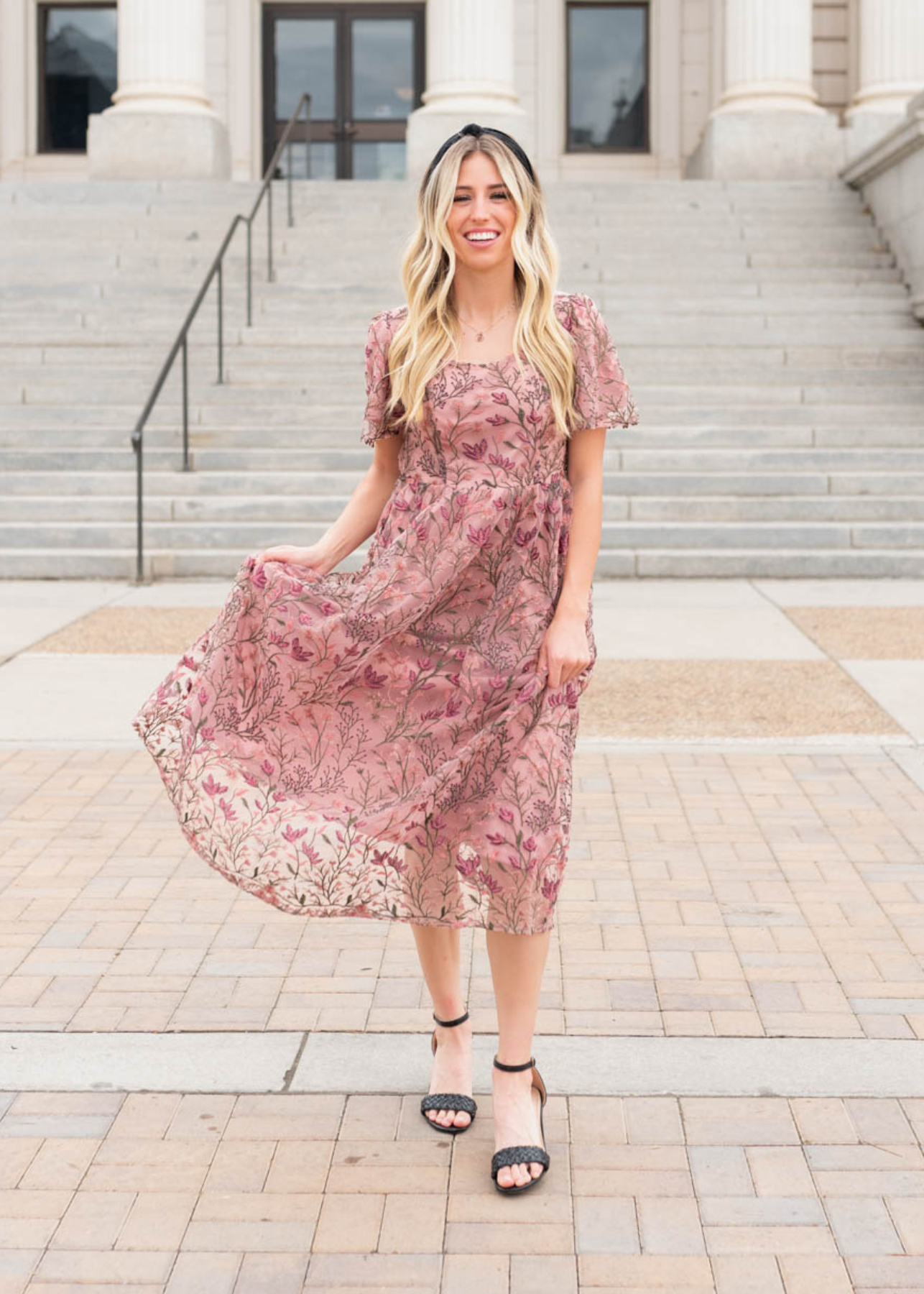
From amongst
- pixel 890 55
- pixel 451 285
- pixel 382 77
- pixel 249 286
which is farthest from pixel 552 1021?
pixel 382 77

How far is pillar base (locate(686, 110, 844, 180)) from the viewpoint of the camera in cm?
1967

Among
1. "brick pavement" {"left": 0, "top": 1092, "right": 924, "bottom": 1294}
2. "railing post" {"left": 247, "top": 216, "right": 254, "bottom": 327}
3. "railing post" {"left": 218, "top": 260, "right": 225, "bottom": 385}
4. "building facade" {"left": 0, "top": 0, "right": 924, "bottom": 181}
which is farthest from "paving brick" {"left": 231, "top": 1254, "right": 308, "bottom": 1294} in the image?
"building facade" {"left": 0, "top": 0, "right": 924, "bottom": 181}

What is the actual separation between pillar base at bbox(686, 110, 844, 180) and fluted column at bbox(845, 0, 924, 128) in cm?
79

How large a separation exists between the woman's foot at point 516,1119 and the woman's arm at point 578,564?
0.77 m

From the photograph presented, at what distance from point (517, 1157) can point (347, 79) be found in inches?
925

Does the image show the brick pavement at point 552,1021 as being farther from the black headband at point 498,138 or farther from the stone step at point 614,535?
the stone step at point 614,535

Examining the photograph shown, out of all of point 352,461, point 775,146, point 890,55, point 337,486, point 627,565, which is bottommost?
point 627,565

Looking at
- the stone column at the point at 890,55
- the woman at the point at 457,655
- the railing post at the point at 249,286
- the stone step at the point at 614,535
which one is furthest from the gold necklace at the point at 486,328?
the stone column at the point at 890,55

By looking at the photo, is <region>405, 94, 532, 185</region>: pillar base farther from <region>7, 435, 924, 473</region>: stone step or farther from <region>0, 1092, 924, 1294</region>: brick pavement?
<region>0, 1092, 924, 1294</region>: brick pavement

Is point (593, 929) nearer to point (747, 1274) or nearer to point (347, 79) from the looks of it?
point (747, 1274)

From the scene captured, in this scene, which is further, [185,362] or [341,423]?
[341,423]

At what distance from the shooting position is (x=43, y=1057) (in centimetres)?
376

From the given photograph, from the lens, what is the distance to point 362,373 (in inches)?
567

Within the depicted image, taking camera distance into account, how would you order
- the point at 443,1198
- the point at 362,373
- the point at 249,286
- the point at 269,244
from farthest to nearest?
the point at 269,244
the point at 249,286
the point at 362,373
the point at 443,1198
